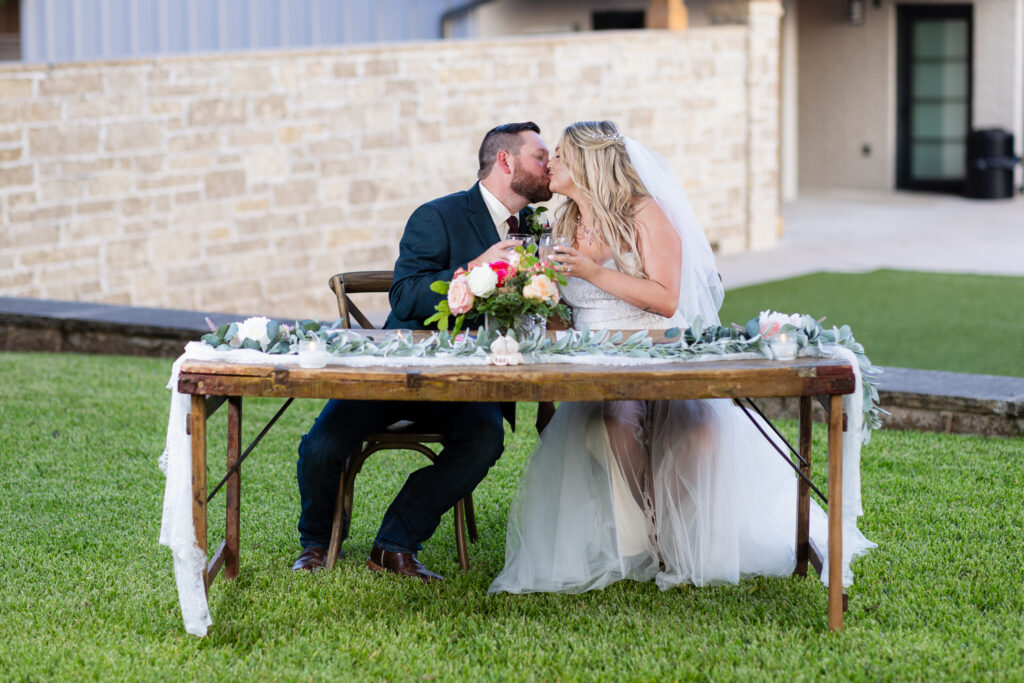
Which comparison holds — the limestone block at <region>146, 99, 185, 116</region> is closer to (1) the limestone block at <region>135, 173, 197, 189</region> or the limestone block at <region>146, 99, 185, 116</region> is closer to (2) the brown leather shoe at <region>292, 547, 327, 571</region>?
(1) the limestone block at <region>135, 173, 197, 189</region>

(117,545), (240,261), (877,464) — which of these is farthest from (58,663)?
(240,261)

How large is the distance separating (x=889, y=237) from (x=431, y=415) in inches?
408

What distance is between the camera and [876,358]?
25.9 feet

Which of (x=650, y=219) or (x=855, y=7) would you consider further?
(x=855, y=7)

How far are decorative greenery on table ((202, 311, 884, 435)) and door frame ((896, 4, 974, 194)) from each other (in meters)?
14.1

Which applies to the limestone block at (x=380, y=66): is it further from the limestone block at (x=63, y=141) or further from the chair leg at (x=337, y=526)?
the chair leg at (x=337, y=526)

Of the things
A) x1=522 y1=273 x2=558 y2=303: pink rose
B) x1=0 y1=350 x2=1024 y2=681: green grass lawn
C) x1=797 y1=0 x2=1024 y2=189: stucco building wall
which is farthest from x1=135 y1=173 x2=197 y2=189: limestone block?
x1=797 y1=0 x2=1024 y2=189: stucco building wall

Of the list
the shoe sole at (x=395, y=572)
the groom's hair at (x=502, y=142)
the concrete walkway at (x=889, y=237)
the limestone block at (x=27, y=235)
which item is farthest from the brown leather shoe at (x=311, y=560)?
the concrete walkway at (x=889, y=237)

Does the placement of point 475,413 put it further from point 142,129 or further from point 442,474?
point 142,129

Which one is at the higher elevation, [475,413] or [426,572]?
[475,413]

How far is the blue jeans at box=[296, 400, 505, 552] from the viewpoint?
13.2 ft

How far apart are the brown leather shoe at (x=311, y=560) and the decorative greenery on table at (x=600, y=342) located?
Result: 822 mm

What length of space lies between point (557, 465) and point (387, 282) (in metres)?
1.12

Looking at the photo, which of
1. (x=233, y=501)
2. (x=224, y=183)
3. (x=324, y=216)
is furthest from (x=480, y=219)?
(x=324, y=216)
